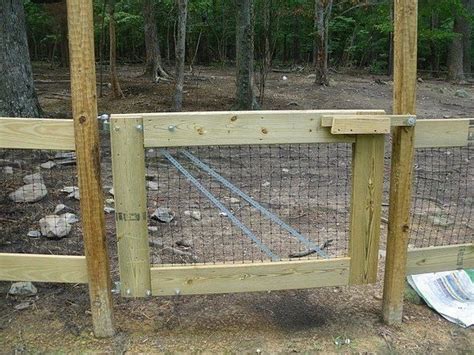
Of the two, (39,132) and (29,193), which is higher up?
(39,132)

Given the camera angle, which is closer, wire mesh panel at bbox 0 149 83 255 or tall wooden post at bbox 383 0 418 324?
tall wooden post at bbox 383 0 418 324

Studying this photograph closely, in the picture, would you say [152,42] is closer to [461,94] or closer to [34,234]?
[461,94]

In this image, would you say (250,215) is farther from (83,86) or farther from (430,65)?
(430,65)

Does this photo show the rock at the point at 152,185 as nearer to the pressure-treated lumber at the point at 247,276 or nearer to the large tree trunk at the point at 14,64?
the large tree trunk at the point at 14,64

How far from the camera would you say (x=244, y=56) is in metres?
10.3

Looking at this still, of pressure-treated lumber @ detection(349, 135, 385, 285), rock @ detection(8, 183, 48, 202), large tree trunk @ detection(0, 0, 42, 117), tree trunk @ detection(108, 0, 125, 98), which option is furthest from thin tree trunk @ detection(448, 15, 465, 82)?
pressure-treated lumber @ detection(349, 135, 385, 285)

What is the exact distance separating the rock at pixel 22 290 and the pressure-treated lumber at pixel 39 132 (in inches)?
47.8

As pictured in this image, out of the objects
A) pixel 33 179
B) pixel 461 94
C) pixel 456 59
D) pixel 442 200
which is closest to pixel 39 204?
pixel 33 179

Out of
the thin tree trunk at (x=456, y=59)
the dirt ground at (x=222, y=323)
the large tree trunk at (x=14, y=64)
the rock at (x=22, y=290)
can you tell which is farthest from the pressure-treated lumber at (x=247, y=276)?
the thin tree trunk at (x=456, y=59)

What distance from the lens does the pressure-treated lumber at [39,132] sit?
2840 millimetres

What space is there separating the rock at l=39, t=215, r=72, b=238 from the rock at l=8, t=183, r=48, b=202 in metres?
0.62

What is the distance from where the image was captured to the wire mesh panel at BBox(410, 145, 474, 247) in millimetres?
4949

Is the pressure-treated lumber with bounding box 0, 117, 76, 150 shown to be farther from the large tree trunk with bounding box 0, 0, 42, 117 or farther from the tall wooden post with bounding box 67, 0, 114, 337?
the large tree trunk with bounding box 0, 0, 42, 117

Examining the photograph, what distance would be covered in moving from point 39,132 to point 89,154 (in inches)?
12.2
